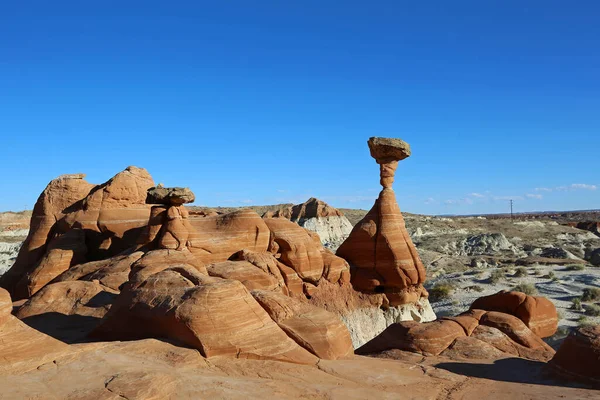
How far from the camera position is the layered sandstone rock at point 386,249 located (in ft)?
66.5

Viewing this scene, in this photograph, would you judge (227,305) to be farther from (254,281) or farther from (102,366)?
(254,281)

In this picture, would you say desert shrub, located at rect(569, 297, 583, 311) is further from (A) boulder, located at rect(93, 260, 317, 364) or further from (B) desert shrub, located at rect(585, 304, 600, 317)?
(A) boulder, located at rect(93, 260, 317, 364)

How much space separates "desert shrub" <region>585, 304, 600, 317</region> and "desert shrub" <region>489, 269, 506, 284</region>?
7981mm

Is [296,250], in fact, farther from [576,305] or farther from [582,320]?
[576,305]

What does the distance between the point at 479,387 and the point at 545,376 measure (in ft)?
6.29

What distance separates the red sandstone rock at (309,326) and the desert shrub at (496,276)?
25133 millimetres

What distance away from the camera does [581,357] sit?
1029 centimetres

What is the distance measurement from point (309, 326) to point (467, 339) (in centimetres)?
520

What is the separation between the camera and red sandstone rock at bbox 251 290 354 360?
1056 centimetres

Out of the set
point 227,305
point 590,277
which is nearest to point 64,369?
→ point 227,305

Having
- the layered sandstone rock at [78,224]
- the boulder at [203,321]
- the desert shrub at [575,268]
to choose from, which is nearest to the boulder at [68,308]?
the boulder at [203,321]

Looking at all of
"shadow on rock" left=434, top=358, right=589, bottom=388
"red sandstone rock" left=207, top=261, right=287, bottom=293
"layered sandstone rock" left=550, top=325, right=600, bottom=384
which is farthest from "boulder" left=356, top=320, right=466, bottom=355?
"red sandstone rock" left=207, top=261, right=287, bottom=293

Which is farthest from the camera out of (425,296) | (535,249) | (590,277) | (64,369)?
(535,249)

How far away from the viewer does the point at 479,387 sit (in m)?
9.73
